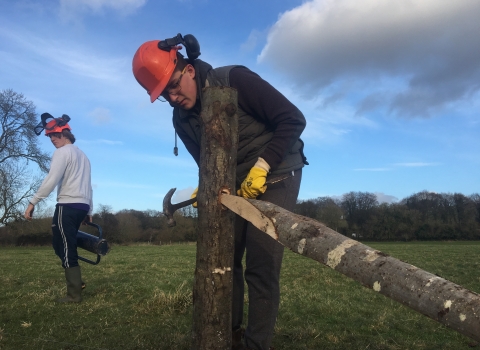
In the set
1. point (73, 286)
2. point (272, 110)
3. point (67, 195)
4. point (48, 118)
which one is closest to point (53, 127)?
point (48, 118)

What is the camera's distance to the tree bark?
1280 millimetres

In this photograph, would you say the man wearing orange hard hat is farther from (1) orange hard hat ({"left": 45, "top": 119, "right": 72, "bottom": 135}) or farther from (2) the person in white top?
(1) orange hard hat ({"left": 45, "top": 119, "right": 72, "bottom": 135})

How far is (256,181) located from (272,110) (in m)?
0.52

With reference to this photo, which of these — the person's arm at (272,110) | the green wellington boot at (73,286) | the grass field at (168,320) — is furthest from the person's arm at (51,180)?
the person's arm at (272,110)

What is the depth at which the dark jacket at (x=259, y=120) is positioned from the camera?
107 inches

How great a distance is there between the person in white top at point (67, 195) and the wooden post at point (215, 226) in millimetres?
3403

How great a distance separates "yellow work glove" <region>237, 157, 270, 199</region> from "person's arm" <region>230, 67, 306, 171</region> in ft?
0.14

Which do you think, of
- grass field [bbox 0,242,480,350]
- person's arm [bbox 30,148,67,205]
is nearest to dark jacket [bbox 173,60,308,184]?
grass field [bbox 0,242,480,350]

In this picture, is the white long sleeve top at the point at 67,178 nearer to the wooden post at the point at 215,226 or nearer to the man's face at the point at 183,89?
the man's face at the point at 183,89

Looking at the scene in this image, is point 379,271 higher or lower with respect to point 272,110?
lower

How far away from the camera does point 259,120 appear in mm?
2947

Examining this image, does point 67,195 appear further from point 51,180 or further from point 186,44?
point 186,44

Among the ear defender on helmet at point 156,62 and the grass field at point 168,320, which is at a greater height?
the ear defender on helmet at point 156,62

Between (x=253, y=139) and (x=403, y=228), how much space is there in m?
59.9
